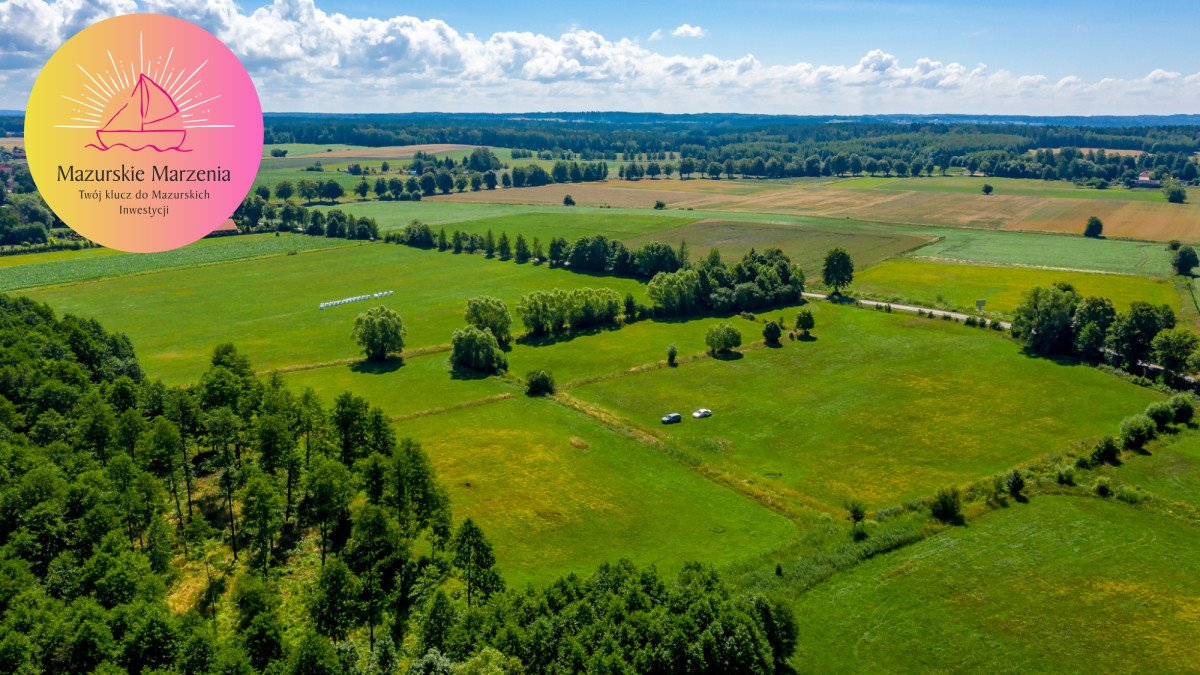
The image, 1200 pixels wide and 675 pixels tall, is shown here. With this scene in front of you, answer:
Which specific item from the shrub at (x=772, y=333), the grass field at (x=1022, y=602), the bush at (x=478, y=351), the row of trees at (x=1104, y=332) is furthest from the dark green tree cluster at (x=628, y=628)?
the row of trees at (x=1104, y=332)

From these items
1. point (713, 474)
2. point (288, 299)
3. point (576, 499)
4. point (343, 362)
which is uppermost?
point (288, 299)

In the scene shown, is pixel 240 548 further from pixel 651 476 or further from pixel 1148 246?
pixel 1148 246

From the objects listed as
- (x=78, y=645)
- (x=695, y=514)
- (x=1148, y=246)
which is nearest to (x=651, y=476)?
(x=695, y=514)

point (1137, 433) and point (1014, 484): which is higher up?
point (1137, 433)

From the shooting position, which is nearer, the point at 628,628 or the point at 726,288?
the point at 628,628

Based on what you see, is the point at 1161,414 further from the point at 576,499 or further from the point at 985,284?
the point at 985,284

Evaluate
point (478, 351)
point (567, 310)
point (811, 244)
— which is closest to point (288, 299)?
point (567, 310)

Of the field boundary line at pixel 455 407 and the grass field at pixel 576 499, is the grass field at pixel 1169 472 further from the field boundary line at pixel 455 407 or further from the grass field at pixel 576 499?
the field boundary line at pixel 455 407
